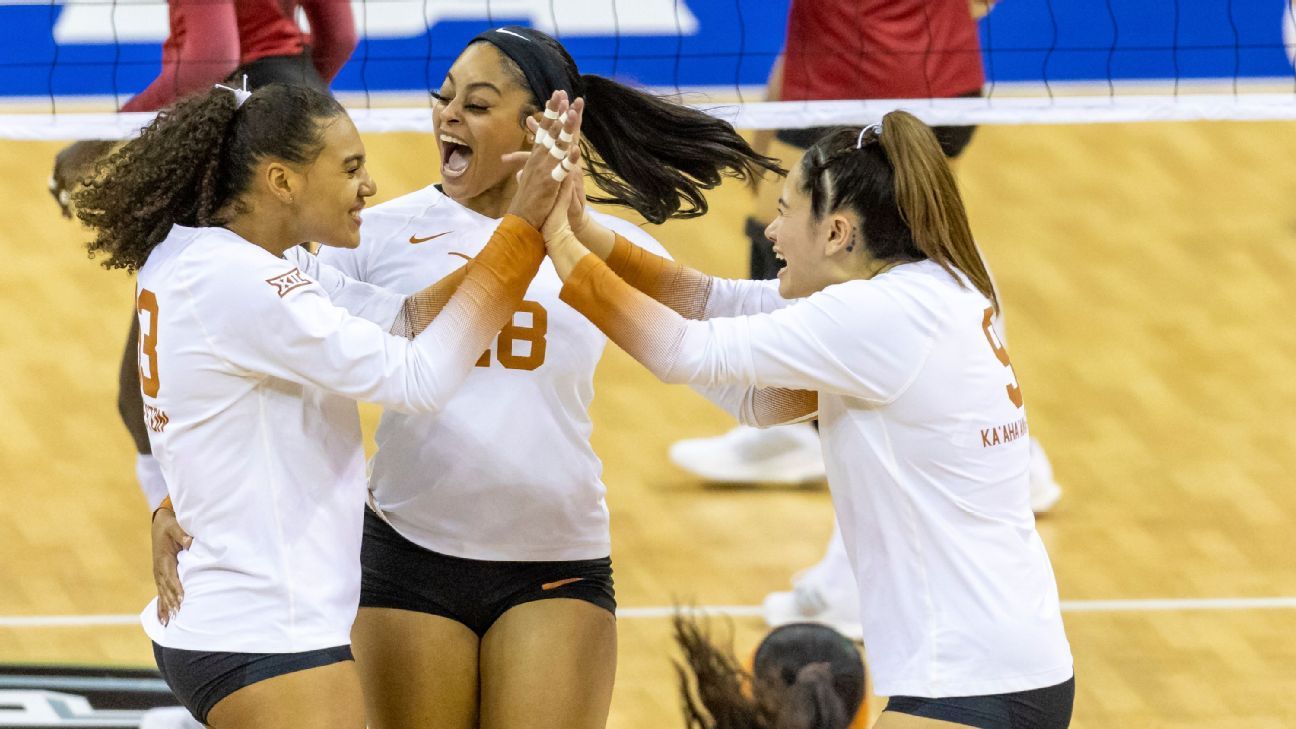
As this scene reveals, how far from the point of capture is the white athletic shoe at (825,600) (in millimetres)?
5613

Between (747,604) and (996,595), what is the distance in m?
2.95

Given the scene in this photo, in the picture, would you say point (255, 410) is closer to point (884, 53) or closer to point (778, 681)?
point (778, 681)

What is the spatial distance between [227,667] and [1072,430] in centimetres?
532

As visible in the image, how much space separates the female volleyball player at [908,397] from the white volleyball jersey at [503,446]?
1.30ft

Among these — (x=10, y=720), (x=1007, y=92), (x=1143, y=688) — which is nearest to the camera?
(x=10, y=720)

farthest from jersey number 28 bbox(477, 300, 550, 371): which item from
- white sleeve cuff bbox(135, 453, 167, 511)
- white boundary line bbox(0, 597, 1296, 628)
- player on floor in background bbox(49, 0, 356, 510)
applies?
white boundary line bbox(0, 597, 1296, 628)

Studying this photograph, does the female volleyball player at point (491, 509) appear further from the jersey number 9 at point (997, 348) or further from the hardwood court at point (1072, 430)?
the hardwood court at point (1072, 430)

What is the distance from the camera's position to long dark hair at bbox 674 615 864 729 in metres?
3.60

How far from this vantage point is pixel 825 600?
221 inches

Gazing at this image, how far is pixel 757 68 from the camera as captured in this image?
32.4 feet

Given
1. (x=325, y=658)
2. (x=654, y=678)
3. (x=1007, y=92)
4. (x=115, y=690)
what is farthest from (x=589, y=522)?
(x=1007, y=92)

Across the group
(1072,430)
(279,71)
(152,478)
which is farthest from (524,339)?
(1072,430)

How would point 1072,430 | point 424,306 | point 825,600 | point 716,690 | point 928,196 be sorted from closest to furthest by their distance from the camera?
point 928,196 < point 424,306 < point 716,690 < point 825,600 < point 1072,430

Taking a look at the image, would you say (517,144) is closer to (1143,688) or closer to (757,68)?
(1143,688)
